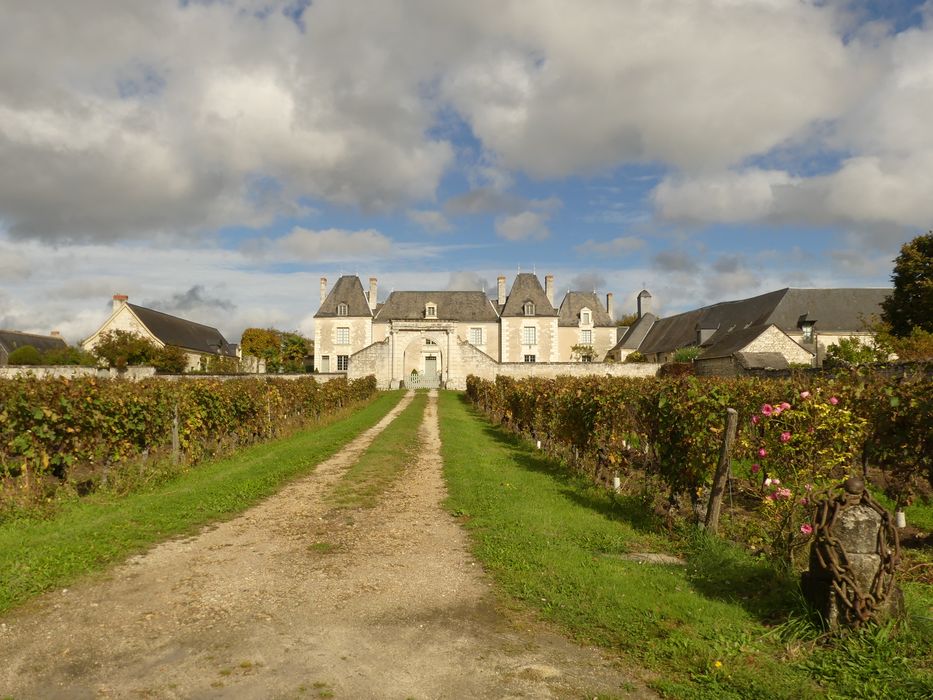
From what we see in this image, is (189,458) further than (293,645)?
Yes

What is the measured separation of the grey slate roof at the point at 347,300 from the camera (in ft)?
180

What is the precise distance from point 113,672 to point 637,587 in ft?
12.1

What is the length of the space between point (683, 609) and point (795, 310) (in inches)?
1975

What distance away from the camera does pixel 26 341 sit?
64.0 m

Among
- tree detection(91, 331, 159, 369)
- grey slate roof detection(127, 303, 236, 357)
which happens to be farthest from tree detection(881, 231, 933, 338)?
grey slate roof detection(127, 303, 236, 357)

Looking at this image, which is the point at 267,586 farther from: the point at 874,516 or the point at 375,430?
the point at 375,430

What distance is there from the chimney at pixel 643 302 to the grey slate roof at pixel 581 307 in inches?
245

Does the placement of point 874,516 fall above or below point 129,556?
above

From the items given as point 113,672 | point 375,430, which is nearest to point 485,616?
point 113,672

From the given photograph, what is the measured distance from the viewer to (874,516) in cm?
400

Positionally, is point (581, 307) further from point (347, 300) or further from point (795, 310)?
point (347, 300)

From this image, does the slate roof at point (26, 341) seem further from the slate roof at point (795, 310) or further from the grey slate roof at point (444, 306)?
the slate roof at point (795, 310)

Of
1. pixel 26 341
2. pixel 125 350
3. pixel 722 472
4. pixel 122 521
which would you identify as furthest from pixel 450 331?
pixel 26 341

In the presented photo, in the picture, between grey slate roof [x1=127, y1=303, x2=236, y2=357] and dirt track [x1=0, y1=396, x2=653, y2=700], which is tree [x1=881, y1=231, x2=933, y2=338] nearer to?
dirt track [x1=0, y1=396, x2=653, y2=700]
